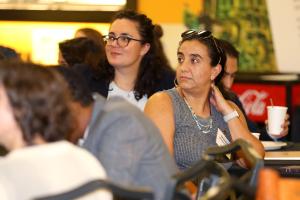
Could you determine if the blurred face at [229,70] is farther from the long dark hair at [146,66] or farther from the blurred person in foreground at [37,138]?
the blurred person in foreground at [37,138]

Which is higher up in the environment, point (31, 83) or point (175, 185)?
point (31, 83)

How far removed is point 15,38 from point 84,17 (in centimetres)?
68

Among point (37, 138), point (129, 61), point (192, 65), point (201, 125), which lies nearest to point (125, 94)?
point (129, 61)

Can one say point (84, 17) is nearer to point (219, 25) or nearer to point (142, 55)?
point (219, 25)

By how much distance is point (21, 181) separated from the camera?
1965 mm

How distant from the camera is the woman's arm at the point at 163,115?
3605 millimetres

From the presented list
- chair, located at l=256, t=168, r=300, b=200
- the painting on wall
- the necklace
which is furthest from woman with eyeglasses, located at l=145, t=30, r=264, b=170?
the painting on wall

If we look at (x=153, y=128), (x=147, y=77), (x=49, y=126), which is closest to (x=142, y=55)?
(x=147, y=77)

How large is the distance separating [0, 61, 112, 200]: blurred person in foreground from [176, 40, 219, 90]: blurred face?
1738mm

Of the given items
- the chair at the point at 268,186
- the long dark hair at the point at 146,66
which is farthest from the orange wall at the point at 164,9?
the chair at the point at 268,186

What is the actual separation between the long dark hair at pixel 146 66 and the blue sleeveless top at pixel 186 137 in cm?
58

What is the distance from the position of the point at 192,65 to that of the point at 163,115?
16.2 inches

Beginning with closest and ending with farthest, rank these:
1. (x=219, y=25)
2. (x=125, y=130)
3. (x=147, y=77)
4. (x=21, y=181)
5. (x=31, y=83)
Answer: (x=21, y=181)
(x=31, y=83)
(x=125, y=130)
(x=147, y=77)
(x=219, y=25)

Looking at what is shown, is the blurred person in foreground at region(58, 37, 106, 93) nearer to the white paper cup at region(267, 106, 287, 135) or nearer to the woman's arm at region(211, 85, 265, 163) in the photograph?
the woman's arm at region(211, 85, 265, 163)
